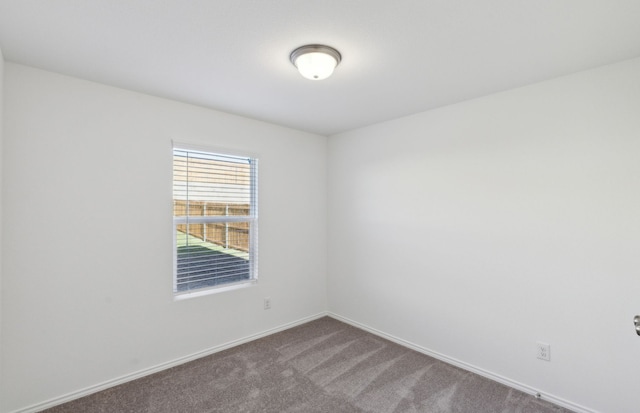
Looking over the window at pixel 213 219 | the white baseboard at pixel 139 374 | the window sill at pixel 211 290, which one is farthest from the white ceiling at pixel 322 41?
the white baseboard at pixel 139 374

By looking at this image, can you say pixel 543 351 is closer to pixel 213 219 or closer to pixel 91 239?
pixel 213 219

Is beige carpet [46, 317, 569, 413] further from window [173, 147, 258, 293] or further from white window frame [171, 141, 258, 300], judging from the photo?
window [173, 147, 258, 293]

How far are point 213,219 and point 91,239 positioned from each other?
1017 millimetres

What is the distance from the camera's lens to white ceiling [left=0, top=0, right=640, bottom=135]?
1.51m

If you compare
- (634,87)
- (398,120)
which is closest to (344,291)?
(398,120)

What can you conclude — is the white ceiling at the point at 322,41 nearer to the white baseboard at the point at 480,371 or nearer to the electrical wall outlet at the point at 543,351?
the electrical wall outlet at the point at 543,351

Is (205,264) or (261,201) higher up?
(261,201)

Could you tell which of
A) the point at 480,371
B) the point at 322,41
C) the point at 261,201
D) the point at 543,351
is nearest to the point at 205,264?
the point at 261,201

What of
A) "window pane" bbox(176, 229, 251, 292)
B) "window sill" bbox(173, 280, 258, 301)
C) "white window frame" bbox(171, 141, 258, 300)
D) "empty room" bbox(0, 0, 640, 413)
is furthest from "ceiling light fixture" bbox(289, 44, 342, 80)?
"window sill" bbox(173, 280, 258, 301)

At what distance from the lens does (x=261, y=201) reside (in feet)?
11.3

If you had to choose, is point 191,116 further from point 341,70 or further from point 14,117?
point 341,70

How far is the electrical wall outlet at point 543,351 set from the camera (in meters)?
2.30

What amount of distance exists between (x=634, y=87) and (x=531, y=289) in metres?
1.53

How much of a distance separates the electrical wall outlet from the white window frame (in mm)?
2625
